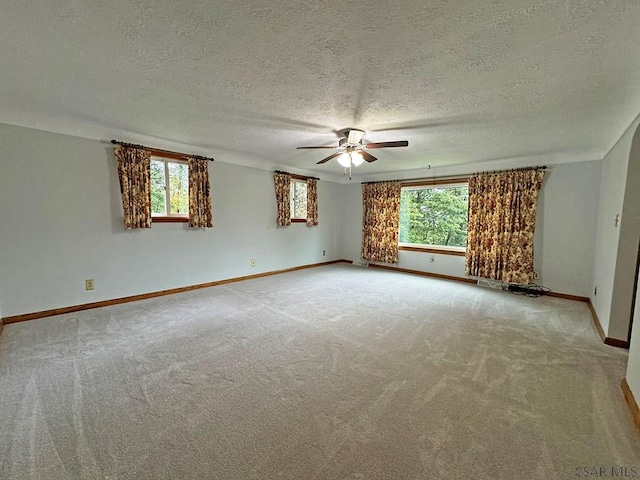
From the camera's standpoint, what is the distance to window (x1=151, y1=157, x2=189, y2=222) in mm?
4105

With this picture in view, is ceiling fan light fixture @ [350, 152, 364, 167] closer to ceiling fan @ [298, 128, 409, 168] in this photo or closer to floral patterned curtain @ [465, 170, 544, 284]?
ceiling fan @ [298, 128, 409, 168]

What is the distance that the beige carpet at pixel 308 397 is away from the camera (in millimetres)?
1391

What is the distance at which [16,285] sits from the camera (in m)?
3.07

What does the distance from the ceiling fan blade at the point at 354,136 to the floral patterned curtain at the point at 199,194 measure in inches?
98.6

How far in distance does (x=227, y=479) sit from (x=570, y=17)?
2.78 m

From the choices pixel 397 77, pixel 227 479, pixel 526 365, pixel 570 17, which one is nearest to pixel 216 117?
pixel 397 77

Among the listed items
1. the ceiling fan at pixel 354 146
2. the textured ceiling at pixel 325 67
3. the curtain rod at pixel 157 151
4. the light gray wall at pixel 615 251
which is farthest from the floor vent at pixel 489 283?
the curtain rod at pixel 157 151

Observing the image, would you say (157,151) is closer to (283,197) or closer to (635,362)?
(283,197)

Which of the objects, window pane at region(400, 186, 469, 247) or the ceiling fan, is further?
window pane at region(400, 186, 469, 247)

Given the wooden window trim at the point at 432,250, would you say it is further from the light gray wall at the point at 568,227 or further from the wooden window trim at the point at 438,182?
the wooden window trim at the point at 438,182

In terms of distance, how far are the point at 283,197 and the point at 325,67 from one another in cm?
384

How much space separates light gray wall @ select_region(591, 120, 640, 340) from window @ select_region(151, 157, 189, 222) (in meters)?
5.34

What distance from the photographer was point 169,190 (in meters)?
4.24

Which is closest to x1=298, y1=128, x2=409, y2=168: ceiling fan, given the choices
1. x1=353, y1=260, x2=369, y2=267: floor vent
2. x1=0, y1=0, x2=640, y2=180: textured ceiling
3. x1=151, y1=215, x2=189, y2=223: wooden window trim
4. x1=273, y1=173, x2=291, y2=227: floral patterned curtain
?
x1=0, y1=0, x2=640, y2=180: textured ceiling
